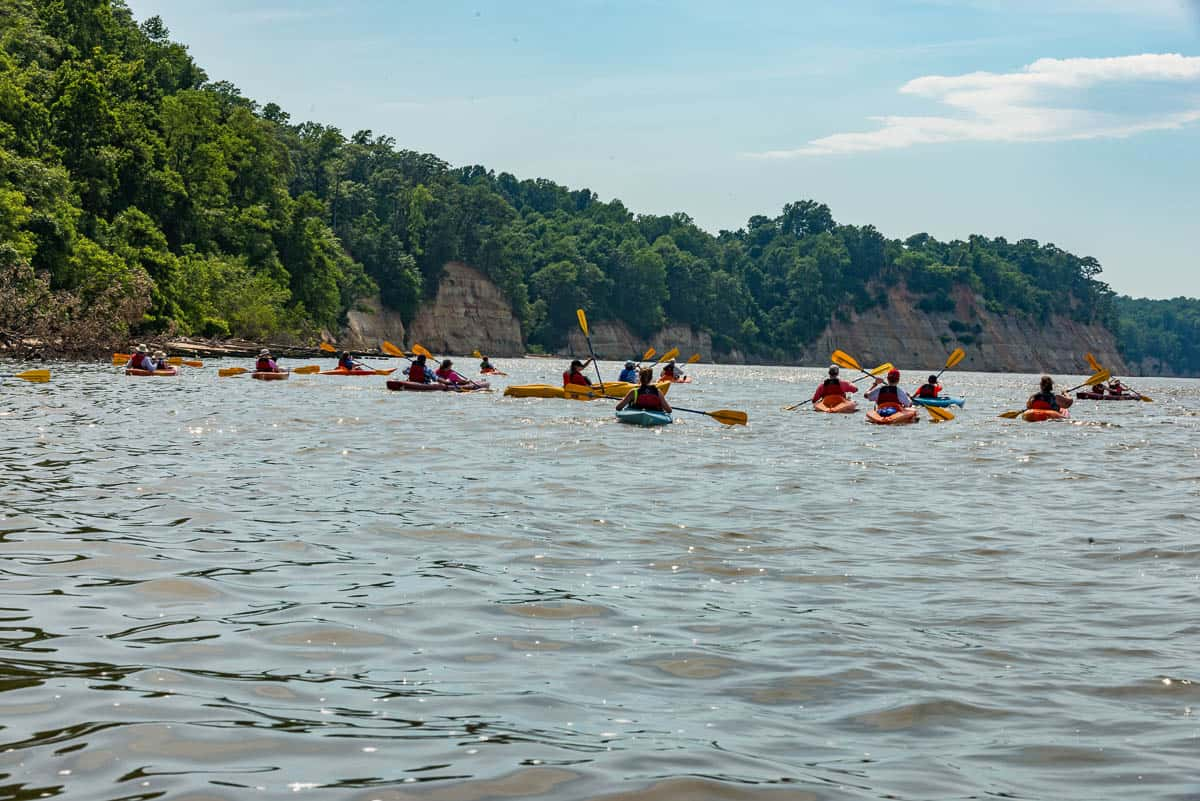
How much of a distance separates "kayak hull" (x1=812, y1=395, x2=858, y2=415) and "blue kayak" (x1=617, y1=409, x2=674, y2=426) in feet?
19.9

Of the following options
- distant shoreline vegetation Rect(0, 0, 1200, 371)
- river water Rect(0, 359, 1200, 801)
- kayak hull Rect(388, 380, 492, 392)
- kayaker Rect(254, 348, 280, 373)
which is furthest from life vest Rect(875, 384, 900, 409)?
distant shoreline vegetation Rect(0, 0, 1200, 371)

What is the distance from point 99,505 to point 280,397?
1833 centimetres

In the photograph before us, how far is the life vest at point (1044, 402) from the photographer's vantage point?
26938 mm

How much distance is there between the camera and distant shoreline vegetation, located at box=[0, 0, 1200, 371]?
52.0 m

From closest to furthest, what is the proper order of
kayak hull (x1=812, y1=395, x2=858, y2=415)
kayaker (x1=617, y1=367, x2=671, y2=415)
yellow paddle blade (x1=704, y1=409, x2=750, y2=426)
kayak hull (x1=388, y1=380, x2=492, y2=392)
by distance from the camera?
kayaker (x1=617, y1=367, x2=671, y2=415)
yellow paddle blade (x1=704, y1=409, x2=750, y2=426)
kayak hull (x1=812, y1=395, x2=858, y2=415)
kayak hull (x1=388, y1=380, x2=492, y2=392)

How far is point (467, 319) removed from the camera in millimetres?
115625

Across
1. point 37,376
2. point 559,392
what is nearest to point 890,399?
point 559,392

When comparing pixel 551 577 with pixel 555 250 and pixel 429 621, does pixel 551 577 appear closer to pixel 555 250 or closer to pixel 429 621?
pixel 429 621

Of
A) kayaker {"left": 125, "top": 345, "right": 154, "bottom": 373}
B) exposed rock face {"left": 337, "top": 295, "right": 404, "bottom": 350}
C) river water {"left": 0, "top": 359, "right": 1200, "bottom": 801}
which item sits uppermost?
exposed rock face {"left": 337, "top": 295, "right": 404, "bottom": 350}

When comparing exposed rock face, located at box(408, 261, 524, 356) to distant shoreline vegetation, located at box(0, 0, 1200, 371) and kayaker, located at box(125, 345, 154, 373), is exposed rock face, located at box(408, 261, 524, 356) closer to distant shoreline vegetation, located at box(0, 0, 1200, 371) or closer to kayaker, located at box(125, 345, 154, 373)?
distant shoreline vegetation, located at box(0, 0, 1200, 371)

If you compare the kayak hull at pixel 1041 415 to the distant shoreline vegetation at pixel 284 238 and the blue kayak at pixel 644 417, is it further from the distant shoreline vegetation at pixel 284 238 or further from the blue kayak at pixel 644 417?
the distant shoreline vegetation at pixel 284 238

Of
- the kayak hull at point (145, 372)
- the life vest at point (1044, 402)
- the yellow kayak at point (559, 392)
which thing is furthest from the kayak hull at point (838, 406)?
the kayak hull at point (145, 372)

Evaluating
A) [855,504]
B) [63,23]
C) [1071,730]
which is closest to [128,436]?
[855,504]

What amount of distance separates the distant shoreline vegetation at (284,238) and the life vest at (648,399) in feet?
100
